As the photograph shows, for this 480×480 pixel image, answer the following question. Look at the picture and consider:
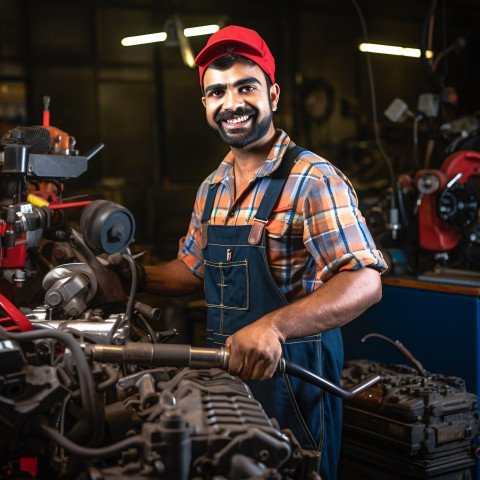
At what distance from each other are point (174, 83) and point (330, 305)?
709 cm

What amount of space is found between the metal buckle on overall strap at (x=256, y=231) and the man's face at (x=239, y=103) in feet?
0.82

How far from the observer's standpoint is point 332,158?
27.6ft

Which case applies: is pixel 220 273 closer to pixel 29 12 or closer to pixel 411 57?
pixel 29 12

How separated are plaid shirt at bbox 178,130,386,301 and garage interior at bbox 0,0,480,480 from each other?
35 centimetres

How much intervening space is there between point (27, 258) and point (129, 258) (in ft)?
0.94

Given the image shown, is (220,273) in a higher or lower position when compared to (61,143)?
lower

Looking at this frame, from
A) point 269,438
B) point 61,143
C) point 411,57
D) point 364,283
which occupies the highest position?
point 411,57

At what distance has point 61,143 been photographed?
1.94m

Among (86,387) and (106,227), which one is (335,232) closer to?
(106,227)

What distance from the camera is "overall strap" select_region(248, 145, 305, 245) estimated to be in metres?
1.82

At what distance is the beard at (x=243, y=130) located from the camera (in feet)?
6.20

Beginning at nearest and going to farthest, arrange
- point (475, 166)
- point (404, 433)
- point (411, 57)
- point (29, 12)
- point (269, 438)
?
1. point (269, 438)
2. point (404, 433)
3. point (475, 166)
4. point (29, 12)
5. point (411, 57)

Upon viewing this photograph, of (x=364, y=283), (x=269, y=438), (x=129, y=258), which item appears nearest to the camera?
(x=269, y=438)

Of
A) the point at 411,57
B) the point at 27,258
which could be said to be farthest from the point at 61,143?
the point at 411,57
